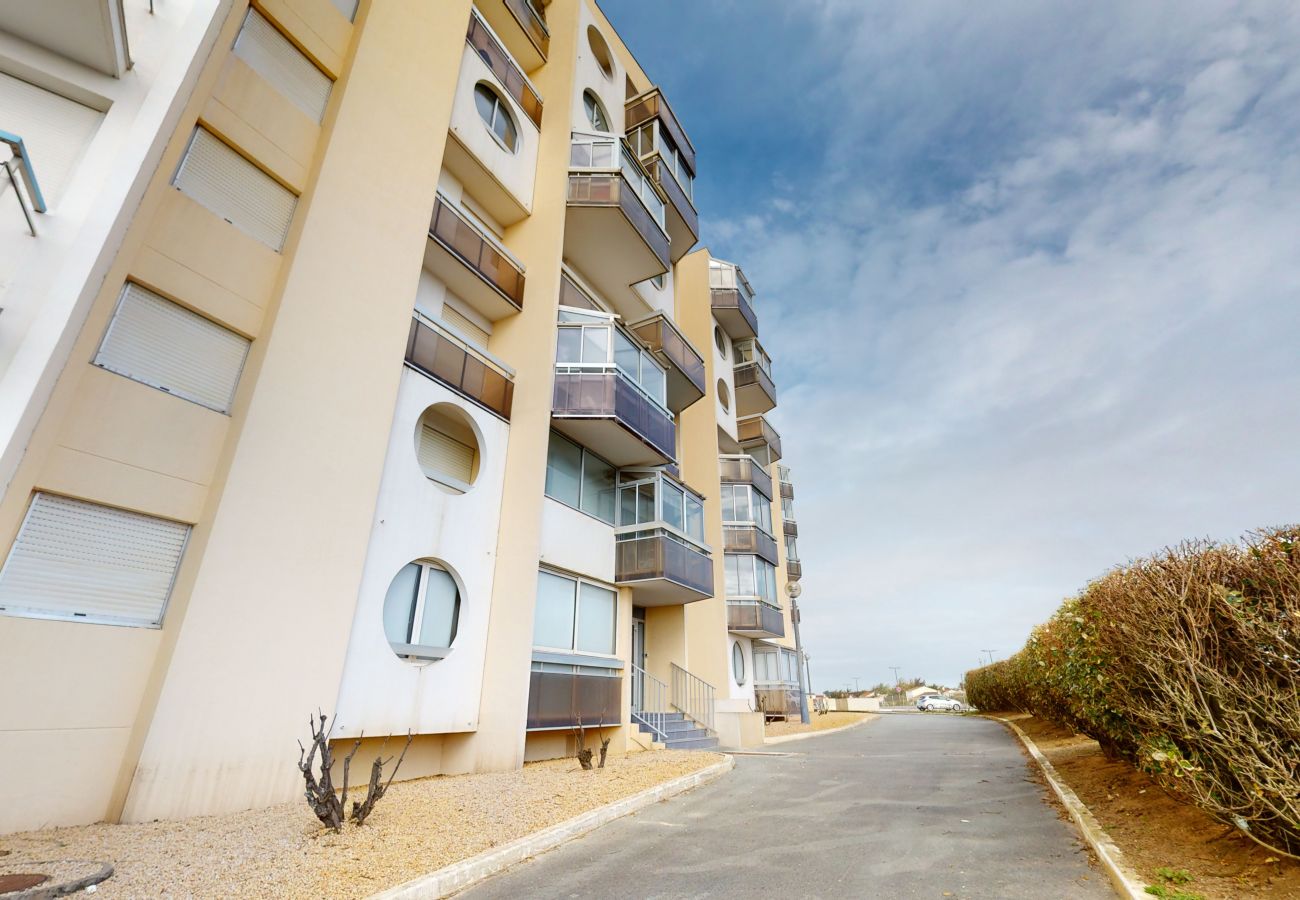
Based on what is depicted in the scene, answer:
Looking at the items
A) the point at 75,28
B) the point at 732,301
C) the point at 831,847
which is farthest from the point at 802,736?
the point at 75,28

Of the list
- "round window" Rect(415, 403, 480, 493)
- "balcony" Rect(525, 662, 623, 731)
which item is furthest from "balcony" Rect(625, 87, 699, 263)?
"balcony" Rect(525, 662, 623, 731)

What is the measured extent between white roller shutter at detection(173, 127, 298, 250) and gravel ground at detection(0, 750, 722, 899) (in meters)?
7.57

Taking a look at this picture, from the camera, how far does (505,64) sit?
48.8ft

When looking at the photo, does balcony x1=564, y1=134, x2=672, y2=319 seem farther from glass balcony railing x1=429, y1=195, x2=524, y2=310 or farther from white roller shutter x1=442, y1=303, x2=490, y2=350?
white roller shutter x1=442, y1=303, x2=490, y2=350

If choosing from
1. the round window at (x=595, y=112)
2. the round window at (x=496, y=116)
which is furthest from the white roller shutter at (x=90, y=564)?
the round window at (x=595, y=112)

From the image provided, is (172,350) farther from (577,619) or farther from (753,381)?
(753,381)

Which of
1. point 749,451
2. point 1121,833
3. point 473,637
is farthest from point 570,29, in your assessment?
point 1121,833

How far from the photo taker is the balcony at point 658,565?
14.3 meters

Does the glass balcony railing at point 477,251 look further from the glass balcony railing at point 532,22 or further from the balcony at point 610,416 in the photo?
the glass balcony railing at point 532,22

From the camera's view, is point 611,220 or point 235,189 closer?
point 235,189

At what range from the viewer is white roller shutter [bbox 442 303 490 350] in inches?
507

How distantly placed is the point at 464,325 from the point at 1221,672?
13253mm

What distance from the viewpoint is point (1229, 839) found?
16.9ft

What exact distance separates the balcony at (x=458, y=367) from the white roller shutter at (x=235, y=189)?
2553 mm
